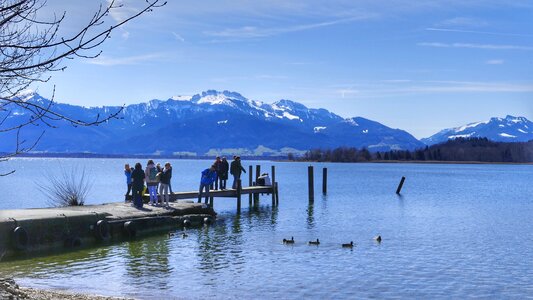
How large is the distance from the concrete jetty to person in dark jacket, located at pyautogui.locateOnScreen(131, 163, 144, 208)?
0.42 meters

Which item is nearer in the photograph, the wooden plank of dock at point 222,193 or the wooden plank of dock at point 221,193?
the wooden plank of dock at point 221,193

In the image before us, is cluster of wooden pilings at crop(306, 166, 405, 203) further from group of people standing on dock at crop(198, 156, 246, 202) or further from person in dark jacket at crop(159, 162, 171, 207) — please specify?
person in dark jacket at crop(159, 162, 171, 207)

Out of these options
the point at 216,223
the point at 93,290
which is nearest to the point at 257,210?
the point at 216,223

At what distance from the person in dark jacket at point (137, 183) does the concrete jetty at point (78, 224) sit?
0.42 metres

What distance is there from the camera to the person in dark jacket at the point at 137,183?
97.6 feet

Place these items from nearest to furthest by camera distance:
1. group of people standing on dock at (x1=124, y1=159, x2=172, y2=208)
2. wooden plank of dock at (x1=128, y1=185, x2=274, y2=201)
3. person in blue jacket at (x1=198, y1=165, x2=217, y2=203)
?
group of people standing on dock at (x1=124, y1=159, x2=172, y2=208) < wooden plank of dock at (x1=128, y1=185, x2=274, y2=201) < person in blue jacket at (x1=198, y1=165, x2=217, y2=203)

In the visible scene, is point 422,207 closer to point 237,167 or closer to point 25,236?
point 237,167

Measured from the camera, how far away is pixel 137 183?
29953 millimetres

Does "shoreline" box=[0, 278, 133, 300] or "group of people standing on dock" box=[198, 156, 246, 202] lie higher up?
"group of people standing on dock" box=[198, 156, 246, 202]

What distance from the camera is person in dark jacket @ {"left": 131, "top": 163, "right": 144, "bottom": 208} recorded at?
29.7 metres

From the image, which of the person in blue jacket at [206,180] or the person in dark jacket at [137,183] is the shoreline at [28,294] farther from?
the person in blue jacket at [206,180]

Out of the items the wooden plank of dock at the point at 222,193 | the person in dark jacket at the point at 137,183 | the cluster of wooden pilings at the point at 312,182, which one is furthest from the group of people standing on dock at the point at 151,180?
the cluster of wooden pilings at the point at 312,182

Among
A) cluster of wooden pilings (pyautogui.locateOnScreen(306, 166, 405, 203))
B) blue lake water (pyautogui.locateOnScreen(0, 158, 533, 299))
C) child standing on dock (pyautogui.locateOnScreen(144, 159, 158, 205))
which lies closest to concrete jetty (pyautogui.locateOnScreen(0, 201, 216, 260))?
blue lake water (pyautogui.locateOnScreen(0, 158, 533, 299))

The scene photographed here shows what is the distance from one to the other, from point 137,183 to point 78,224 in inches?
196
